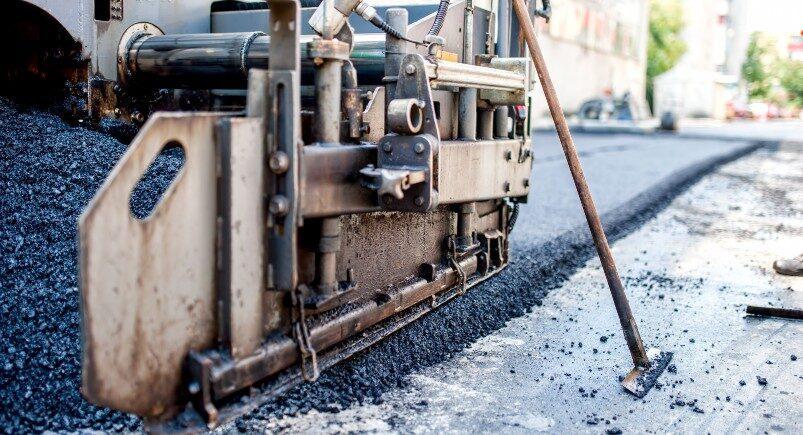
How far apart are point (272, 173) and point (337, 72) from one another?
485mm

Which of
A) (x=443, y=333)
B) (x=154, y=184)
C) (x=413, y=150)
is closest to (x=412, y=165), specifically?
(x=413, y=150)

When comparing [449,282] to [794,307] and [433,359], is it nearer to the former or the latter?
[433,359]

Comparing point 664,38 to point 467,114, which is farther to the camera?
point 664,38

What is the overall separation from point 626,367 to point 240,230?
1793mm

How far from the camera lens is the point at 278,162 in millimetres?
2379

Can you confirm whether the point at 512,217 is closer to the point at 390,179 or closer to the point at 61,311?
the point at 390,179

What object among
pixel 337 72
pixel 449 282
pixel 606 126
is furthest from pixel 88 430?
pixel 606 126

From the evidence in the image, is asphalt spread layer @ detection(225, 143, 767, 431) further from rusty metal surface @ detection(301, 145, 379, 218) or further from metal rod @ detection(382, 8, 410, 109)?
metal rod @ detection(382, 8, 410, 109)

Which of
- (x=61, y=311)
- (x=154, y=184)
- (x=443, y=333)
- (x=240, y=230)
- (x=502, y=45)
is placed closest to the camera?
(x=240, y=230)

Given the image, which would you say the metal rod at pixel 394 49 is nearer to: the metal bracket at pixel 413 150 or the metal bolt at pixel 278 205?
the metal bracket at pixel 413 150

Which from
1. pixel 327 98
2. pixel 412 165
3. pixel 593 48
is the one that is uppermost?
pixel 593 48

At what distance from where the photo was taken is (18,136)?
3.42 m

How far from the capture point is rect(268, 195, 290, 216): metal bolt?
238 cm

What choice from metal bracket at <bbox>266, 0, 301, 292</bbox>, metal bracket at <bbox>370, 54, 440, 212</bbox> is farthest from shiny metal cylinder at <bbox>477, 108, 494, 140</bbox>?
metal bracket at <bbox>266, 0, 301, 292</bbox>
